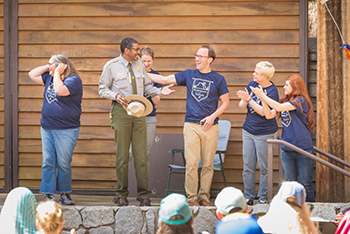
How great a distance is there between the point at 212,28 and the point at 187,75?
1674 mm

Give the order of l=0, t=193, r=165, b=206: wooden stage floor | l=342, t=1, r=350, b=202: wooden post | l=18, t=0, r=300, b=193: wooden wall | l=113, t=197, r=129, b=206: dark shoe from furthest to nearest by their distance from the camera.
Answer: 1. l=18, t=0, r=300, b=193: wooden wall
2. l=342, t=1, r=350, b=202: wooden post
3. l=0, t=193, r=165, b=206: wooden stage floor
4. l=113, t=197, r=129, b=206: dark shoe

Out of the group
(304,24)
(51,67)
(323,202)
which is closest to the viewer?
(51,67)

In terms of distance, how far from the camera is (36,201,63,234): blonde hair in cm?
544

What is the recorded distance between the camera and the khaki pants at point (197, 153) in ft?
30.8

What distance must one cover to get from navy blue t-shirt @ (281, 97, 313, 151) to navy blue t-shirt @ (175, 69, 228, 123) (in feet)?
2.50

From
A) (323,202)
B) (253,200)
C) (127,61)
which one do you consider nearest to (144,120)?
(127,61)

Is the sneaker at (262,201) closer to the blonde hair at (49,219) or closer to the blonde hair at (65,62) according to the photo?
the blonde hair at (65,62)

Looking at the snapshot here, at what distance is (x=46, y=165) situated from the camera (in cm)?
934

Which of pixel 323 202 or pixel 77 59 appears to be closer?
pixel 323 202

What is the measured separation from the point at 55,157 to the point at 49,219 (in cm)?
400

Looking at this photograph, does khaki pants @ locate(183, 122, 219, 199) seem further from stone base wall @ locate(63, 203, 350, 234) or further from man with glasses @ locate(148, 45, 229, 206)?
stone base wall @ locate(63, 203, 350, 234)

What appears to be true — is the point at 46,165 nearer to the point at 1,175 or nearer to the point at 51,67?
the point at 51,67

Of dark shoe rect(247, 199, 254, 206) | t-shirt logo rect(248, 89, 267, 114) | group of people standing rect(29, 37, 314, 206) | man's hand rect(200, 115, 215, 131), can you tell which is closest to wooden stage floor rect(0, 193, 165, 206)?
group of people standing rect(29, 37, 314, 206)

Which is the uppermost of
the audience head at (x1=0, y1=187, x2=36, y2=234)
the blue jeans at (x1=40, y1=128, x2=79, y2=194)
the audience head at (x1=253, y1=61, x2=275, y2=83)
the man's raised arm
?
the audience head at (x1=253, y1=61, x2=275, y2=83)
